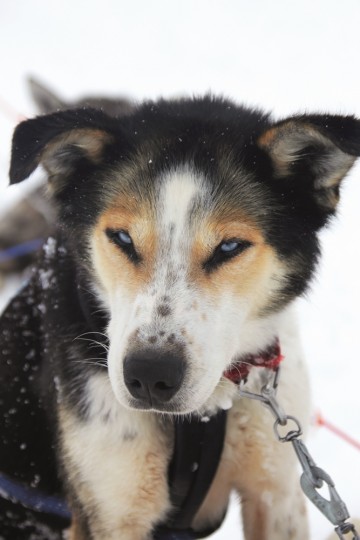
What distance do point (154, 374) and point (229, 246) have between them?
44 centimetres

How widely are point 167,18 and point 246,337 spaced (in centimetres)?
982

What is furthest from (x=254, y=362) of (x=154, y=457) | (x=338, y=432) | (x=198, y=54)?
(x=198, y=54)

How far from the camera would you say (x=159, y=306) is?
1844mm

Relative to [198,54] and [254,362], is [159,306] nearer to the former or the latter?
[254,362]

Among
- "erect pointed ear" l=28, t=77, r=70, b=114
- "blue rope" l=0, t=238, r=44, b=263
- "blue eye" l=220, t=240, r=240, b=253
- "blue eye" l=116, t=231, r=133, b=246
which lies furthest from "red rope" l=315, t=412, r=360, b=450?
"blue rope" l=0, t=238, r=44, b=263

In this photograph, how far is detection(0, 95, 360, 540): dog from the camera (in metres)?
1.89

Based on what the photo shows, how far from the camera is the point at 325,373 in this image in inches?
174

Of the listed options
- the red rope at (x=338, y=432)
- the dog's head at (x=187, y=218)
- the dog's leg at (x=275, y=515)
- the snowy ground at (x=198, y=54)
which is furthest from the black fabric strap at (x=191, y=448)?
the snowy ground at (x=198, y=54)

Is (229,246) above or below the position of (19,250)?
above

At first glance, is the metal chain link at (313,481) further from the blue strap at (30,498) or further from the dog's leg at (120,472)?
the blue strap at (30,498)

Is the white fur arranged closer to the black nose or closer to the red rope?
the black nose

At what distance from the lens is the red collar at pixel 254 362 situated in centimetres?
229

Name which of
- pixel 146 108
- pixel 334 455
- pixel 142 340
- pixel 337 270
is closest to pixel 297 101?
pixel 337 270

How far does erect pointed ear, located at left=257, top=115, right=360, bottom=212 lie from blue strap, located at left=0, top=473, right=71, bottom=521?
148 cm
